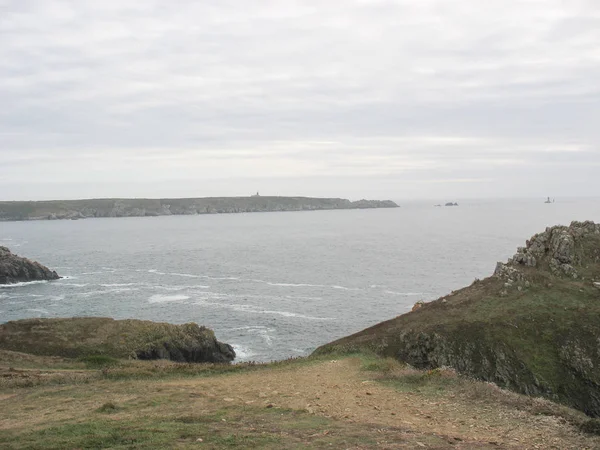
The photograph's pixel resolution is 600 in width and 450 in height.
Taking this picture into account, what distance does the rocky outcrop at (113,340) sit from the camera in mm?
47344

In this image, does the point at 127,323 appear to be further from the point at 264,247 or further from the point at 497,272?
the point at 264,247

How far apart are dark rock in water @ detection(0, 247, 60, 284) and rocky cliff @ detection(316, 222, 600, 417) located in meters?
88.0

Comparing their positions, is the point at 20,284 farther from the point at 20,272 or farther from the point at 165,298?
the point at 165,298

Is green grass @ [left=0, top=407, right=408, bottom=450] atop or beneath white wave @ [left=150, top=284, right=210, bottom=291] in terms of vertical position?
atop

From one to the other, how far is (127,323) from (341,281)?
53005 mm

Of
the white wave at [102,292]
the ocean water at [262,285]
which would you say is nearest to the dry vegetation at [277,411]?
the ocean water at [262,285]

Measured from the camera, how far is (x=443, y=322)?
4281cm

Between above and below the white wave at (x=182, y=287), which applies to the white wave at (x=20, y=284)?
below

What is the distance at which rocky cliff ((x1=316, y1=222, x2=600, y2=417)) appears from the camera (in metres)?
35.9

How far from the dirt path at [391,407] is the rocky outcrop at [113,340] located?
2098 cm

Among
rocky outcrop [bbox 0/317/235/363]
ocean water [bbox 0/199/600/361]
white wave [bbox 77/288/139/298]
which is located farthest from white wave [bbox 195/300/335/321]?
white wave [bbox 77/288/139/298]

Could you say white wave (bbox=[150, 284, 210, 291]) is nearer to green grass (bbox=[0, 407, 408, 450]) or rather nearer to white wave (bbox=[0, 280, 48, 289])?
white wave (bbox=[0, 280, 48, 289])

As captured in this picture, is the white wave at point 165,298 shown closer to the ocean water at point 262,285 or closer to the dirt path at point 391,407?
the ocean water at point 262,285

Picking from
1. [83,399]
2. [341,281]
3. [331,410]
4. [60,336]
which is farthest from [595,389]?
[341,281]
